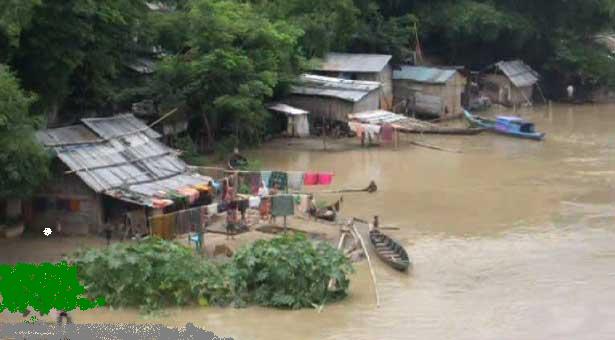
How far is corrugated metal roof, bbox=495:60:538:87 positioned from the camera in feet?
132

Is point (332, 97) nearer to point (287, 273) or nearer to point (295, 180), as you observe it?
point (295, 180)

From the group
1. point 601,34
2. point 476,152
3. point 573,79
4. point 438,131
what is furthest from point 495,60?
point 476,152

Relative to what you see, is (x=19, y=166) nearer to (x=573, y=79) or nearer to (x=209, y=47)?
(x=209, y=47)

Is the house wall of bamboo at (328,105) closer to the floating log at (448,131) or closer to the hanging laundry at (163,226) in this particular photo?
the floating log at (448,131)

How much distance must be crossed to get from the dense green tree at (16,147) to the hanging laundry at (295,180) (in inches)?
234

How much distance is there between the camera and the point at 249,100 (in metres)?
26.8

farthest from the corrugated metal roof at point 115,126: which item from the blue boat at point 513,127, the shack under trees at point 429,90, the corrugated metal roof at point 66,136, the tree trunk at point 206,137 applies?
the shack under trees at point 429,90

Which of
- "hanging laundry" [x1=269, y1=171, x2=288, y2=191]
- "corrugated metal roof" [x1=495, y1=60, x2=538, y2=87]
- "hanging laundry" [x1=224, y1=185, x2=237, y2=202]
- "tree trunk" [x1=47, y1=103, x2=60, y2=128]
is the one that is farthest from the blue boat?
"tree trunk" [x1=47, y1=103, x2=60, y2=128]

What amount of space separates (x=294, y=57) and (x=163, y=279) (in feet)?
53.3

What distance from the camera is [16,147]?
17219 mm

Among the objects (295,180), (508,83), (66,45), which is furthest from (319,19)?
(66,45)

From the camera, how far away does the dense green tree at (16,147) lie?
17.2 metres

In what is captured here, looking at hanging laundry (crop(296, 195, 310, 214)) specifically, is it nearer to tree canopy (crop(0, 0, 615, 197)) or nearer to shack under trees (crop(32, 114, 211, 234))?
shack under trees (crop(32, 114, 211, 234))

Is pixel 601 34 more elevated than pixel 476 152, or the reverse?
pixel 601 34
